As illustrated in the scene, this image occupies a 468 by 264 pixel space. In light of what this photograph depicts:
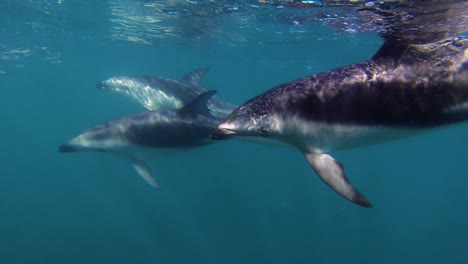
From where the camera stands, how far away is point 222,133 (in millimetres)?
5551

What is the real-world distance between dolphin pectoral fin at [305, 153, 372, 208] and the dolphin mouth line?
1132mm

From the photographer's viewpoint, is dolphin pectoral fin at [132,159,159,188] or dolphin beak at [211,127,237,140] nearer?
dolphin beak at [211,127,237,140]

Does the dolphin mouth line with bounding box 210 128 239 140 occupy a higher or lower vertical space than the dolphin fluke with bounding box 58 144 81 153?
higher

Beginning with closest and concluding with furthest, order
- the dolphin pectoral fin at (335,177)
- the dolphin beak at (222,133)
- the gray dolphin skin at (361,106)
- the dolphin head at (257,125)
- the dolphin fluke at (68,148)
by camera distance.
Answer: the dolphin pectoral fin at (335,177)
the gray dolphin skin at (361,106)
the dolphin beak at (222,133)
the dolphin head at (257,125)
the dolphin fluke at (68,148)

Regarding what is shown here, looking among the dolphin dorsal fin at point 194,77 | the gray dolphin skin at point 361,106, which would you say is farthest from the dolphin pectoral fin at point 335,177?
the dolphin dorsal fin at point 194,77

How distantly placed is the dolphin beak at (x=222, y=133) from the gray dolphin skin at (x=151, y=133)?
15.9ft

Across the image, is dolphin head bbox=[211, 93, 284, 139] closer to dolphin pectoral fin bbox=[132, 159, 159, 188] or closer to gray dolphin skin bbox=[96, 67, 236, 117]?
dolphin pectoral fin bbox=[132, 159, 159, 188]

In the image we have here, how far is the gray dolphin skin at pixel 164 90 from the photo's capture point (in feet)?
51.8

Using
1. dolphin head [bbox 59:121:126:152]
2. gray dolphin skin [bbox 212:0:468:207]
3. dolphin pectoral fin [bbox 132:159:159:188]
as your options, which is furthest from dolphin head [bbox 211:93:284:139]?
dolphin pectoral fin [bbox 132:159:159:188]

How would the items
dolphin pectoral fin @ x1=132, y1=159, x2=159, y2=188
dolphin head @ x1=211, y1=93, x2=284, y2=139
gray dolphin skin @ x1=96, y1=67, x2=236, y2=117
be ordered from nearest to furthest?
dolphin head @ x1=211, y1=93, x2=284, y2=139 → dolphin pectoral fin @ x1=132, y1=159, x2=159, y2=188 → gray dolphin skin @ x1=96, y1=67, x2=236, y2=117

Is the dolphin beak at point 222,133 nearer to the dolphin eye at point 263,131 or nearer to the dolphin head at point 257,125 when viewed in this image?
the dolphin head at point 257,125

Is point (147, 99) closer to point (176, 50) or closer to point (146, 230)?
point (146, 230)

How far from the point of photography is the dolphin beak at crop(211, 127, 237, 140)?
5.51 meters

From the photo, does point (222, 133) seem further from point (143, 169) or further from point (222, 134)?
point (143, 169)
